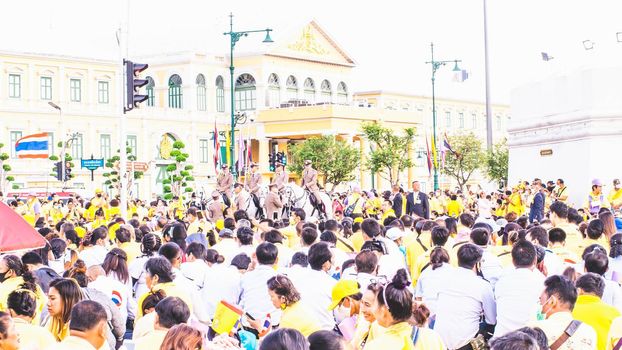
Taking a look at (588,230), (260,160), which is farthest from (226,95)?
(588,230)

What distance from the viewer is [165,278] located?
9.80m

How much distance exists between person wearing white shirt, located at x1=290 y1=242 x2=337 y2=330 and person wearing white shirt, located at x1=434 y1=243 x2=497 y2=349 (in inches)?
39.3

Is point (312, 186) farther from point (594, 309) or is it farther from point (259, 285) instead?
point (594, 309)

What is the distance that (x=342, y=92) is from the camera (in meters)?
87.1

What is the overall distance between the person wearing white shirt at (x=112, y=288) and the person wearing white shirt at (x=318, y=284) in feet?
5.55

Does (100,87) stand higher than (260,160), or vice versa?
(100,87)

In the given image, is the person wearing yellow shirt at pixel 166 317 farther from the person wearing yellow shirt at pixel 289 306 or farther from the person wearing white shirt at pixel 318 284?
the person wearing white shirt at pixel 318 284

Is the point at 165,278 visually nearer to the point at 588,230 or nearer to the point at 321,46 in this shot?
the point at 588,230

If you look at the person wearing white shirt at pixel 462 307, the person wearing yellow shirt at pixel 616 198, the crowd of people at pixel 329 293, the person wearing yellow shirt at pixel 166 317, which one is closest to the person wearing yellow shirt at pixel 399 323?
the crowd of people at pixel 329 293

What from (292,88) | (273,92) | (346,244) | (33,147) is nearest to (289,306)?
(346,244)

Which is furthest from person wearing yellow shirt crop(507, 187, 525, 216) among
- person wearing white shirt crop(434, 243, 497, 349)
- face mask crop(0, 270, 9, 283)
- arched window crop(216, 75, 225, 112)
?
arched window crop(216, 75, 225, 112)

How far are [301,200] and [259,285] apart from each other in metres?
19.0

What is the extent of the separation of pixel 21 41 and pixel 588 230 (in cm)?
5872

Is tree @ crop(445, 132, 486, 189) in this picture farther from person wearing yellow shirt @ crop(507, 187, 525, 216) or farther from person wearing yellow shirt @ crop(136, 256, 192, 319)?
person wearing yellow shirt @ crop(136, 256, 192, 319)
